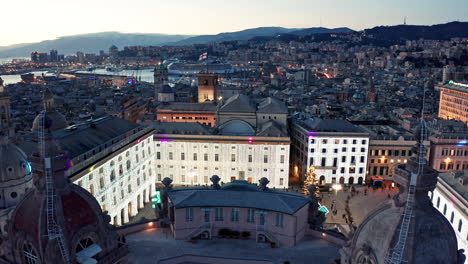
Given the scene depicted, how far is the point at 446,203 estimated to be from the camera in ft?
147

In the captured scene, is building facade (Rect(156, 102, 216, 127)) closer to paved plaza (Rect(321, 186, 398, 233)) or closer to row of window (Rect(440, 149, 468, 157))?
paved plaza (Rect(321, 186, 398, 233))

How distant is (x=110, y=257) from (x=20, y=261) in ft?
13.2

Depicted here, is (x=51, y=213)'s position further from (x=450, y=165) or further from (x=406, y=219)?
(x=450, y=165)

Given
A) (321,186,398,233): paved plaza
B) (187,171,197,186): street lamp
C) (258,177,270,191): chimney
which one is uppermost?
(258,177,270,191): chimney

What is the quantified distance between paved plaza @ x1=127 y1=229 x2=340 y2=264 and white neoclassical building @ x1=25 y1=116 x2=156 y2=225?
817 inches

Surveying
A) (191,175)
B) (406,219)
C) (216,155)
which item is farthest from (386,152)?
(406,219)

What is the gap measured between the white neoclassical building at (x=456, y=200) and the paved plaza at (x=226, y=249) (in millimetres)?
18914

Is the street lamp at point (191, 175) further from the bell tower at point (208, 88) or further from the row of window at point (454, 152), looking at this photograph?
the row of window at point (454, 152)

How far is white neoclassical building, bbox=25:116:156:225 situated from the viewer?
156 ft

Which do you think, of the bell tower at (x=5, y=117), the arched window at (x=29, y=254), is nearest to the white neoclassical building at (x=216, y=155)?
the bell tower at (x=5, y=117)

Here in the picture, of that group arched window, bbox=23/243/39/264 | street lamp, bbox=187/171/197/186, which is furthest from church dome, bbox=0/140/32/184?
street lamp, bbox=187/171/197/186

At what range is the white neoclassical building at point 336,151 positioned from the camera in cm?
7456

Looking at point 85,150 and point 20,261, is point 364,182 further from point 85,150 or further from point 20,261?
point 20,261

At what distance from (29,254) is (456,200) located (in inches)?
1622
